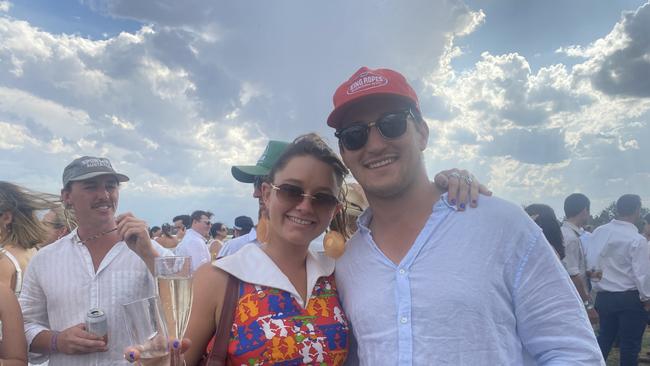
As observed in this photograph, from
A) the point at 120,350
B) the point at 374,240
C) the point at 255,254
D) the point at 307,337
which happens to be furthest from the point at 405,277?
the point at 120,350

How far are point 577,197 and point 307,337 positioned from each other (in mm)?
7392

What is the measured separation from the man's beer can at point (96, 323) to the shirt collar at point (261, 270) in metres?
1.24

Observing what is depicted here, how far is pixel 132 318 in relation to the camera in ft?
5.22

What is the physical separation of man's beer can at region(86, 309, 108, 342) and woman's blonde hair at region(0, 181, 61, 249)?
1.95 metres

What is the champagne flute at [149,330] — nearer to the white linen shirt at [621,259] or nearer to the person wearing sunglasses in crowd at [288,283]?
the person wearing sunglasses in crowd at [288,283]

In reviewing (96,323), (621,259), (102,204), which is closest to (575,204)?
(621,259)

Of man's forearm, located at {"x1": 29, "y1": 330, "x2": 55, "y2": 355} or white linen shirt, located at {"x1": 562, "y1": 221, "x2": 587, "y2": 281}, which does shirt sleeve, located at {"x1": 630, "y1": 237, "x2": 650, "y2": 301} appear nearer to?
white linen shirt, located at {"x1": 562, "y1": 221, "x2": 587, "y2": 281}

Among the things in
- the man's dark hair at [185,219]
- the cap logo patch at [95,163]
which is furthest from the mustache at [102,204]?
the man's dark hair at [185,219]

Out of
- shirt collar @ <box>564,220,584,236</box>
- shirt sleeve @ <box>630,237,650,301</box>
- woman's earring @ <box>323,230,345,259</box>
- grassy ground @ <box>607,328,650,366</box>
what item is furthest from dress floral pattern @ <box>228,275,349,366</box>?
grassy ground @ <box>607,328,650,366</box>

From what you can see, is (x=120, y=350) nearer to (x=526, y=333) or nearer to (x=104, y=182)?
(x=104, y=182)

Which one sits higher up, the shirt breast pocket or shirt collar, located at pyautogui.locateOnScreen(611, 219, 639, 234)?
shirt collar, located at pyautogui.locateOnScreen(611, 219, 639, 234)

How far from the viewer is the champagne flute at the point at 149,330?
5.12 ft

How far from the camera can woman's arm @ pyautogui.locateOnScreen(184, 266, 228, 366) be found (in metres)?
2.00

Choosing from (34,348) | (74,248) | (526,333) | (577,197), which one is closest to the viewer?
(526,333)
